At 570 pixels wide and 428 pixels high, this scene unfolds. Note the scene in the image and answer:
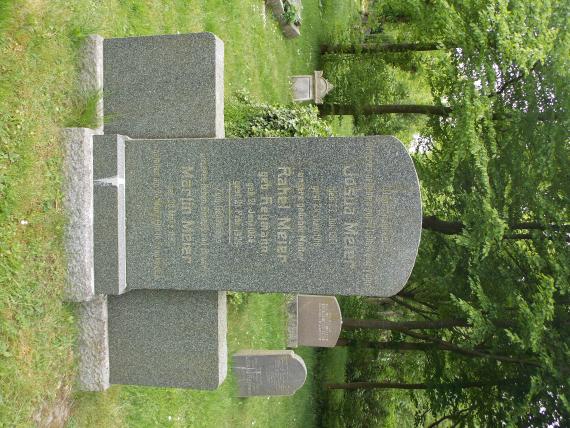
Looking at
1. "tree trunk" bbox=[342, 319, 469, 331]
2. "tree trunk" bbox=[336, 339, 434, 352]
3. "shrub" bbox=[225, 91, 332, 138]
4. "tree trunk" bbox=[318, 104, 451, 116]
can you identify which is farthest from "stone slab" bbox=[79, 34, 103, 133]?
"tree trunk" bbox=[336, 339, 434, 352]

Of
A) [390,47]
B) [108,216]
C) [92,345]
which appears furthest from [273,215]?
[390,47]

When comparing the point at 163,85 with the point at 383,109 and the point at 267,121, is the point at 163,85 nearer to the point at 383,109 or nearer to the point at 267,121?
the point at 267,121

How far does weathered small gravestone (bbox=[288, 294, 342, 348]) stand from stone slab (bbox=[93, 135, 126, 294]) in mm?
7322

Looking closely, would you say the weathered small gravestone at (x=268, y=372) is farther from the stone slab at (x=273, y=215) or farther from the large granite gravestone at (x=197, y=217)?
the stone slab at (x=273, y=215)

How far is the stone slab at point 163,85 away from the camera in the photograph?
603cm

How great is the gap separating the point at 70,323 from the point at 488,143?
743 centimetres

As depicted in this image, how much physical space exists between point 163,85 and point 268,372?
593 cm

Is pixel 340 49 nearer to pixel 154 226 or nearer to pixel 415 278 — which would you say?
pixel 415 278

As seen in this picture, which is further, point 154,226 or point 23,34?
point 154,226

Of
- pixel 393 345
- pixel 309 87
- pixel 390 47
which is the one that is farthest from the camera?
pixel 309 87

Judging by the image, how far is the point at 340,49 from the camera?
52.4 feet

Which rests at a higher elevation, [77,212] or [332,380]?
[77,212]

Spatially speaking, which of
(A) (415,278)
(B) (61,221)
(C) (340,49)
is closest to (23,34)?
(B) (61,221)

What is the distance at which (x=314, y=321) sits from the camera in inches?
499
